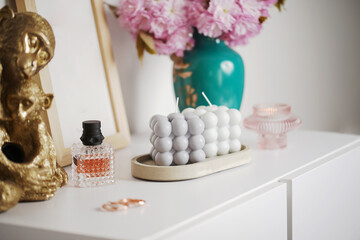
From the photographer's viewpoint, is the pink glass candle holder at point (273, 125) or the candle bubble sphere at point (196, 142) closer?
the candle bubble sphere at point (196, 142)

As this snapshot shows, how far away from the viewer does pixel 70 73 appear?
1.04 meters

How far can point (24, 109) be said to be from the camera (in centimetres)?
74

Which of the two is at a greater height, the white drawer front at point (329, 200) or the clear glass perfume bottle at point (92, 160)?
the clear glass perfume bottle at point (92, 160)

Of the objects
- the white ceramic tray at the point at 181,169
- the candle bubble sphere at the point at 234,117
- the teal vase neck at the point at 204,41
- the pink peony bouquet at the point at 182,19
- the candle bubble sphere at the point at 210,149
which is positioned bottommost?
the white ceramic tray at the point at 181,169

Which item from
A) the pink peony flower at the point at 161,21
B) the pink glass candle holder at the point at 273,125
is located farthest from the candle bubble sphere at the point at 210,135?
the pink peony flower at the point at 161,21

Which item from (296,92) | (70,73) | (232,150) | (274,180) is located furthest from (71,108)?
(296,92)

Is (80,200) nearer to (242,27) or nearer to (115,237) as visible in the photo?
(115,237)

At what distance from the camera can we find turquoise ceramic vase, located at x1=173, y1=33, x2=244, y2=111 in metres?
1.20

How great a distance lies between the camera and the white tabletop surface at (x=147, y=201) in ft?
2.01

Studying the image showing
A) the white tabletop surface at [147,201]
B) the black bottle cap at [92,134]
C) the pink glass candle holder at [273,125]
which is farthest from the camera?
the pink glass candle holder at [273,125]

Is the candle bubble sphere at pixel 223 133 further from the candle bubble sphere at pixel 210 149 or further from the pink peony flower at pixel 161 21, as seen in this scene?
the pink peony flower at pixel 161 21

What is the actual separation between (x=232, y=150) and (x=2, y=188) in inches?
17.8

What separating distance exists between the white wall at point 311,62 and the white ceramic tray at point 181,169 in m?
1.01

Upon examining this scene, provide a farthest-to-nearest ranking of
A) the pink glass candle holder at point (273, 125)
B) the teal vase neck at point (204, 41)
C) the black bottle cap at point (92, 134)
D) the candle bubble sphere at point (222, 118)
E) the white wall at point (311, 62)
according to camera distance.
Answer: the white wall at point (311, 62), the teal vase neck at point (204, 41), the pink glass candle holder at point (273, 125), the candle bubble sphere at point (222, 118), the black bottle cap at point (92, 134)
